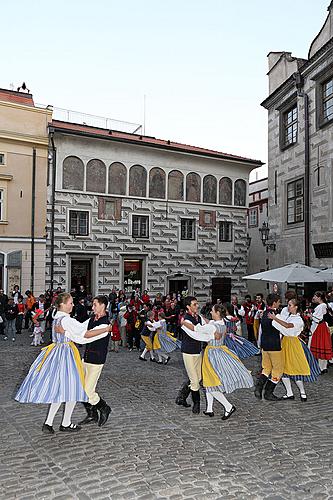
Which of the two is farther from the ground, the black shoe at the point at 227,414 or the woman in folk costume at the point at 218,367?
the woman in folk costume at the point at 218,367

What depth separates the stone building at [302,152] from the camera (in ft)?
66.2

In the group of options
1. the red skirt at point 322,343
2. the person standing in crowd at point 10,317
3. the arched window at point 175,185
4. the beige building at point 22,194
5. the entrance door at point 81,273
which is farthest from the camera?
the arched window at point 175,185

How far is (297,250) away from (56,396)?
17.6 metres

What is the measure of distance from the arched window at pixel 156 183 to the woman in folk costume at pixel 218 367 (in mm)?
21677

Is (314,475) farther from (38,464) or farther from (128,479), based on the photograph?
(38,464)

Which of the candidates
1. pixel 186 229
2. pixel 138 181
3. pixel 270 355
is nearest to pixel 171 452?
pixel 270 355

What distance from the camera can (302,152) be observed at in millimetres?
21844

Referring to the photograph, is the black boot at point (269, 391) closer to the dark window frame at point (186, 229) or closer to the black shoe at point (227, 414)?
the black shoe at point (227, 414)

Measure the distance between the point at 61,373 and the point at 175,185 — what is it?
24019 mm

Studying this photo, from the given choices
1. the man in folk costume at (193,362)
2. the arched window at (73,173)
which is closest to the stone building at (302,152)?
the arched window at (73,173)

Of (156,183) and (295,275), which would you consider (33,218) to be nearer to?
(156,183)

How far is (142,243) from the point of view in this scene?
2872cm

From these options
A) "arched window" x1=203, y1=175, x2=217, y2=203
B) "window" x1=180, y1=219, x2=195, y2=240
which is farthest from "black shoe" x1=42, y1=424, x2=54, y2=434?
"arched window" x1=203, y1=175, x2=217, y2=203

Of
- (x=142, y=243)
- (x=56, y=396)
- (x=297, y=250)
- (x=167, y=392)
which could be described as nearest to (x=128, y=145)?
(x=142, y=243)
